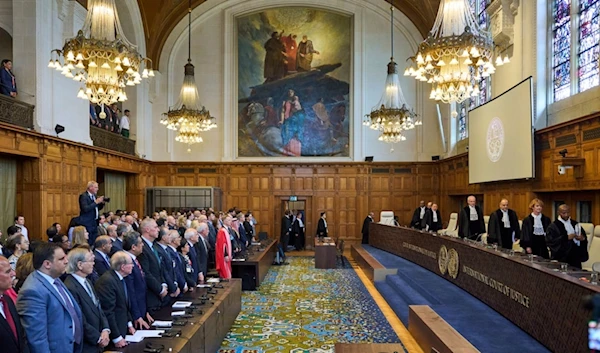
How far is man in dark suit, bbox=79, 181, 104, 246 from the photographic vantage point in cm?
838

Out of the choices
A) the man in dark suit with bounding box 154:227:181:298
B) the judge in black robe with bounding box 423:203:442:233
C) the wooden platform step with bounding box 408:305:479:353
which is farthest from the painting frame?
the man in dark suit with bounding box 154:227:181:298

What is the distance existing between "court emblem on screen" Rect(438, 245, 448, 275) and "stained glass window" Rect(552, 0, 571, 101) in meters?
4.44

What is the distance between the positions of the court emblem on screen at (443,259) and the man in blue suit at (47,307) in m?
7.64

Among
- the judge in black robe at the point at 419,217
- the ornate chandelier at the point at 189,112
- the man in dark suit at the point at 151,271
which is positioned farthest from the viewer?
the judge in black robe at the point at 419,217

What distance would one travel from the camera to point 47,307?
334cm

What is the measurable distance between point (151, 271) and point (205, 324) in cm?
94

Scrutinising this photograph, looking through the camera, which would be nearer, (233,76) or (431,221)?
(431,221)

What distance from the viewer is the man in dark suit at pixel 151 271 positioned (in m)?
5.46

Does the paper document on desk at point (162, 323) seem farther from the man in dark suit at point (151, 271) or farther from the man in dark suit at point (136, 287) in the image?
the man in dark suit at point (151, 271)

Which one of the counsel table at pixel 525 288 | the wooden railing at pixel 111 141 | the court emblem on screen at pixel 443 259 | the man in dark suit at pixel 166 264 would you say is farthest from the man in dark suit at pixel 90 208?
the wooden railing at pixel 111 141

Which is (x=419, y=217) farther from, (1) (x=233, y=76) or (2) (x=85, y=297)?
(2) (x=85, y=297)

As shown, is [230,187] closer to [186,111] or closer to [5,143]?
[186,111]

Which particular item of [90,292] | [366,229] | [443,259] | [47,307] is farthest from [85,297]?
[366,229]

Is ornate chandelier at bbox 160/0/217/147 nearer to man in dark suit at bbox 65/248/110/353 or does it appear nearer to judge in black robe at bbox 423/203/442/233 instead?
judge in black robe at bbox 423/203/442/233
